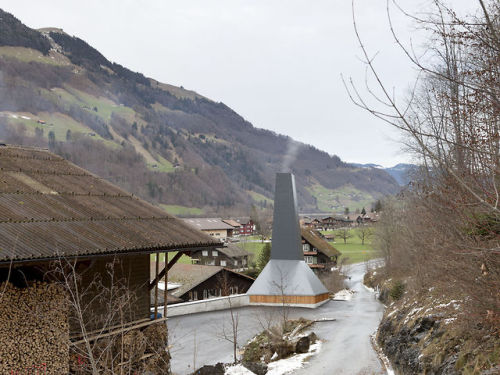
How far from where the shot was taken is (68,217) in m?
9.78

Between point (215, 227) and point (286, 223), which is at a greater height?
point (286, 223)

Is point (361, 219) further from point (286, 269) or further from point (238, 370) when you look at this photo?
point (238, 370)

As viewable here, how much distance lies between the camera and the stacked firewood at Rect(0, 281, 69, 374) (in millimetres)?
8344

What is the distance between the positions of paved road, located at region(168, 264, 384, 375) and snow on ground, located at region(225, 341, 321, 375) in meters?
0.36

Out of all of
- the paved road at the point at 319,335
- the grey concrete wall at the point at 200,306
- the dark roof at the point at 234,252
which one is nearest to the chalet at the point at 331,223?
the dark roof at the point at 234,252

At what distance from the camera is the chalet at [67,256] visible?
27.4ft

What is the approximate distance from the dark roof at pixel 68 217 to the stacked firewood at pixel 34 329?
974mm

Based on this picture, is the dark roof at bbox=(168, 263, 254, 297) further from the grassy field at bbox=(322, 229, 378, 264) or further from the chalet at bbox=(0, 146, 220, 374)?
the grassy field at bbox=(322, 229, 378, 264)

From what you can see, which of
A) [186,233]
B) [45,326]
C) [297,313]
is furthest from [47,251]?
[297,313]

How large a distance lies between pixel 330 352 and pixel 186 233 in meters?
10.1

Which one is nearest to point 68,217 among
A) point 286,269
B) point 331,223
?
point 286,269

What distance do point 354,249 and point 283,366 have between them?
3414 inches

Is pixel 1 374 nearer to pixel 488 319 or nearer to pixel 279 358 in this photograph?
pixel 488 319

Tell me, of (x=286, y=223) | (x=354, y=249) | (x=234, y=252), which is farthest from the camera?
(x=354, y=249)
